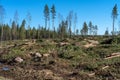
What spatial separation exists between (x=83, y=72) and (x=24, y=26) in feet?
268

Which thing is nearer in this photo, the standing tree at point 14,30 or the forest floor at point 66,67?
the forest floor at point 66,67

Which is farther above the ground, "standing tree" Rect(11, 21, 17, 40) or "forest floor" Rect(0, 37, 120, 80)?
"standing tree" Rect(11, 21, 17, 40)

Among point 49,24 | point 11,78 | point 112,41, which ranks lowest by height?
point 11,78

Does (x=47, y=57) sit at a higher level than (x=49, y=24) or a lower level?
lower

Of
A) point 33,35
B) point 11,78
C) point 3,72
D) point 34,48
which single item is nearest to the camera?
point 11,78

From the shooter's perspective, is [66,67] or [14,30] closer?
[66,67]

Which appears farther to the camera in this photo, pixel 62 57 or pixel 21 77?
pixel 62 57

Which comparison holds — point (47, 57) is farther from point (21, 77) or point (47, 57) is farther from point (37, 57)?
point (21, 77)

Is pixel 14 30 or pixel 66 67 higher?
pixel 14 30

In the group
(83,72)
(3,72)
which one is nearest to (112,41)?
(83,72)

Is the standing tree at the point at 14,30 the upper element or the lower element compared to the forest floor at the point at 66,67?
upper

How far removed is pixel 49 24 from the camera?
84.2 m

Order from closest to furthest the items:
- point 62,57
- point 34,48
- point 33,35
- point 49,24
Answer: point 62,57, point 34,48, point 49,24, point 33,35

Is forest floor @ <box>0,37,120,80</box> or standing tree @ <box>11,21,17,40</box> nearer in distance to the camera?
forest floor @ <box>0,37,120,80</box>
